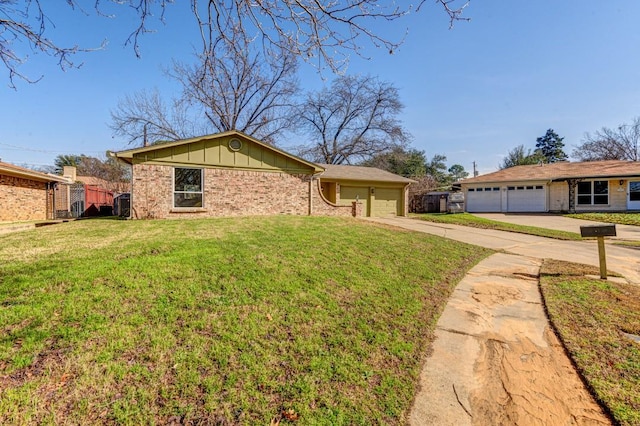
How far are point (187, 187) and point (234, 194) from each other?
172 centimetres

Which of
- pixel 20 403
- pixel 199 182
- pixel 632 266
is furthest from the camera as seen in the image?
pixel 199 182

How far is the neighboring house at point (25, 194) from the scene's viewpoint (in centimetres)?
1159

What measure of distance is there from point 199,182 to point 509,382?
11.1 meters

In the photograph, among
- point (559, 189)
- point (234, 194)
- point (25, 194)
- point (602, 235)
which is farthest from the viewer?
point (559, 189)

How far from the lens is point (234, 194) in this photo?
39.2ft

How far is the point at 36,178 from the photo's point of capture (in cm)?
1319

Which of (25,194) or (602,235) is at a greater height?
(25,194)

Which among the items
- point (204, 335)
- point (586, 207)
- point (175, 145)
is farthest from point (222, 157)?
point (586, 207)

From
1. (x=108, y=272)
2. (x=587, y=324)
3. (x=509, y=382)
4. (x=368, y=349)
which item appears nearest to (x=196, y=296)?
(x=108, y=272)

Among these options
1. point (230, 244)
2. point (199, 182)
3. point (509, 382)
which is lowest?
point (509, 382)

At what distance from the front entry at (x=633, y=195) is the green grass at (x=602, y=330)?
743 inches

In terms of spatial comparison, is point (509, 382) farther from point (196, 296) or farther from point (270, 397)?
point (196, 296)

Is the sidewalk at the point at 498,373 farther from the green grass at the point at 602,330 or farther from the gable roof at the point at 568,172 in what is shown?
the gable roof at the point at 568,172

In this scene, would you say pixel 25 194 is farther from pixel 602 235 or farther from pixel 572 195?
pixel 572 195
